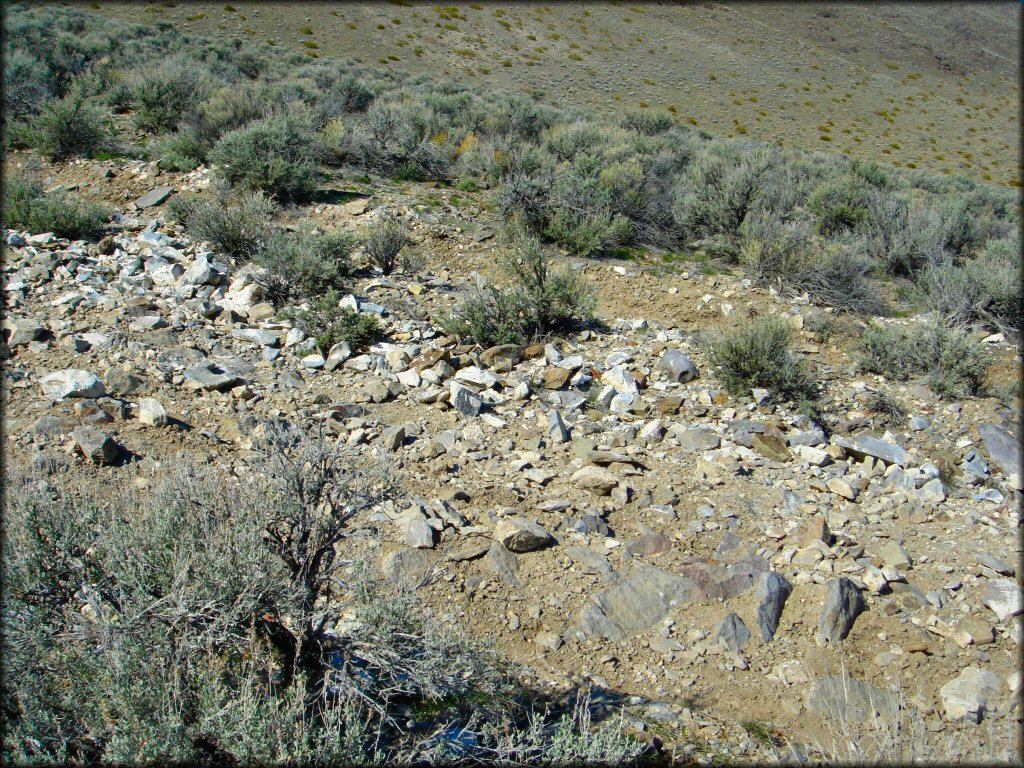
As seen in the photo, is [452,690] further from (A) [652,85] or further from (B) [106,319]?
(A) [652,85]

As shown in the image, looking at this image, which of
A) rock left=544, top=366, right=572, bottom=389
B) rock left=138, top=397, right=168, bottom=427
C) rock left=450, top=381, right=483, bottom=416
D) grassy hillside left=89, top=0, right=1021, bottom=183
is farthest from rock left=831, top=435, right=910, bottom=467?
grassy hillside left=89, top=0, right=1021, bottom=183

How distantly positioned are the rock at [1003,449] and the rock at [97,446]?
19.7 ft

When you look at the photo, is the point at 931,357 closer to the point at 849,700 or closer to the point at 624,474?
the point at 624,474

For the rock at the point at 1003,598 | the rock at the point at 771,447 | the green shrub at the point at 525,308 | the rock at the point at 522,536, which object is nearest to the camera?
the rock at the point at 1003,598

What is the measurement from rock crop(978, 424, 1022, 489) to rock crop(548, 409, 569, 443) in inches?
125

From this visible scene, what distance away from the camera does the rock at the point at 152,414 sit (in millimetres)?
4258

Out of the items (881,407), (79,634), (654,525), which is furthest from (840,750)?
(881,407)

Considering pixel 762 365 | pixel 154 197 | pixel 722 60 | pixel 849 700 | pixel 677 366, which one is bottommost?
pixel 849 700

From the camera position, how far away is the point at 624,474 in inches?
174

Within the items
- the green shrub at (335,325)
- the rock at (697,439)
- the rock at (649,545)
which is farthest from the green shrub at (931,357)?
the green shrub at (335,325)

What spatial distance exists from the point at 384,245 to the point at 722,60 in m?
39.4

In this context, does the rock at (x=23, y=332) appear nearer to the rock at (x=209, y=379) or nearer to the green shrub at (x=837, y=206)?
the rock at (x=209, y=379)

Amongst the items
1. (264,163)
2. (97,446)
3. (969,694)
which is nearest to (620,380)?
(969,694)

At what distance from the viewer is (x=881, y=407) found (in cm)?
531
